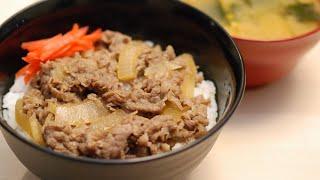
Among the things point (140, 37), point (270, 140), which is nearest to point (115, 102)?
point (140, 37)

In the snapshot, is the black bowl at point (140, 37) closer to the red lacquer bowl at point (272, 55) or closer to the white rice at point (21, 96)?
the white rice at point (21, 96)

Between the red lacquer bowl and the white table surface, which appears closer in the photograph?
the white table surface

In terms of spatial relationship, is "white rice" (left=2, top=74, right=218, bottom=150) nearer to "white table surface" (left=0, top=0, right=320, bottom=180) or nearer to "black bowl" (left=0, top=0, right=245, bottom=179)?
"black bowl" (left=0, top=0, right=245, bottom=179)

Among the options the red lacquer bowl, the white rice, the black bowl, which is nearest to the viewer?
the black bowl

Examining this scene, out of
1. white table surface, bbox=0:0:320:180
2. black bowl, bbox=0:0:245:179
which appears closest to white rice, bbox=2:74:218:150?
black bowl, bbox=0:0:245:179

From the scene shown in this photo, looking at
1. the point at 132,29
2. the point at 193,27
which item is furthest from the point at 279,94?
the point at 132,29

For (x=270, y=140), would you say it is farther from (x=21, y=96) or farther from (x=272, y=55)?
(x=21, y=96)
